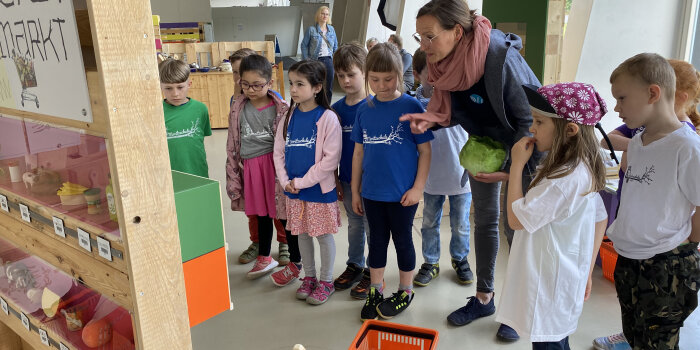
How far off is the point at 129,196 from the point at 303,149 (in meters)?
1.43

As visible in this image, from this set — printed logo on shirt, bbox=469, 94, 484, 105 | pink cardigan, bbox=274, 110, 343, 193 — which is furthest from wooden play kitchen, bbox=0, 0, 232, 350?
printed logo on shirt, bbox=469, 94, 484, 105

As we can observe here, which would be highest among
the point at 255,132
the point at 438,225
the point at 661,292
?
the point at 255,132

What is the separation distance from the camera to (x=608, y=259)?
301 centimetres

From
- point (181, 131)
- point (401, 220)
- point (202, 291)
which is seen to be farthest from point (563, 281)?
point (181, 131)

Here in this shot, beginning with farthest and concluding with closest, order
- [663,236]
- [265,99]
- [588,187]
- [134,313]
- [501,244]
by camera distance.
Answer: [501,244] → [265,99] → [663,236] → [588,187] → [134,313]

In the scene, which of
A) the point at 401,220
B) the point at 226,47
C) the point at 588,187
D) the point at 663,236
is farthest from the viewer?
the point at 226,47

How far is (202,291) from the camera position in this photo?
1728mm

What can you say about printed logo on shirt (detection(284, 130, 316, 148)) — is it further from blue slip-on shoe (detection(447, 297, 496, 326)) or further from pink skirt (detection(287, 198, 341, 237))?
blue slip-on shoe (detection(447, 297, 496, 326))

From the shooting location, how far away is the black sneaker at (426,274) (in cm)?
309

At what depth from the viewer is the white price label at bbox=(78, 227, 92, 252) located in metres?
1.48

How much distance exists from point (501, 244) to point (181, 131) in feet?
7.59

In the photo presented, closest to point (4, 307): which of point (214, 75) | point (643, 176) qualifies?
point (643, 176)

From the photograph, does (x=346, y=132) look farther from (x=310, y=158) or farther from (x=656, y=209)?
(x=656, y=209)

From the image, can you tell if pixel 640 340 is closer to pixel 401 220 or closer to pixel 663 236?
pixel 663 236
